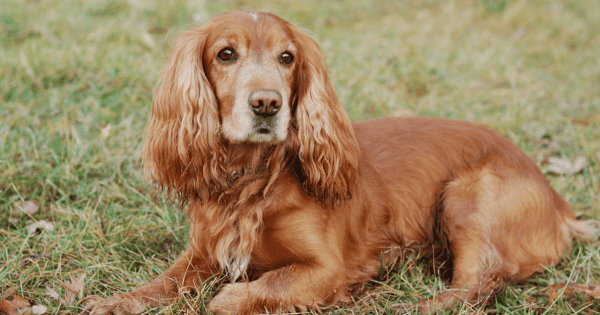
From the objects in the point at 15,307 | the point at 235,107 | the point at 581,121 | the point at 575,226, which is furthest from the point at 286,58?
the point at 581,121

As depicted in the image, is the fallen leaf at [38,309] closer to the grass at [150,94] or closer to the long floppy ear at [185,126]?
the grass at [150,94]

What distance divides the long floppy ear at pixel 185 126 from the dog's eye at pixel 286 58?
36 cm

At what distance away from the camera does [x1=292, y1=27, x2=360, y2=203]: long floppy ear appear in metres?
2.44

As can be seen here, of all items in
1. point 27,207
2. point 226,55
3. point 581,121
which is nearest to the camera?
point 226,55

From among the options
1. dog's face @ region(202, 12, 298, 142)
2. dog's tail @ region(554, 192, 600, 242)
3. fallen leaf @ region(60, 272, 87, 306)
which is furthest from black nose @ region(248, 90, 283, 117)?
dog's tail @ region(554, 192, 600, 242)

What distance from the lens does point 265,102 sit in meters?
2.13

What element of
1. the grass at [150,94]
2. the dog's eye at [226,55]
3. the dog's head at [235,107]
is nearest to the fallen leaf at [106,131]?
the grass at [150,94]

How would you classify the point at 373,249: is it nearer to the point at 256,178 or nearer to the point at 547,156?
the point at 256,178

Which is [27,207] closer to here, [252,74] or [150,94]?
[150,94]

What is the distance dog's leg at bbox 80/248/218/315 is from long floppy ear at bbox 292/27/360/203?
27.2 inches

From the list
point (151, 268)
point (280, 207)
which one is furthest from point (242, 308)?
point (151, 268)

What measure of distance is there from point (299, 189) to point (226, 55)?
2.30 feet

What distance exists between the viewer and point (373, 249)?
2.72 meters

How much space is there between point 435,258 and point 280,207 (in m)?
0.96
